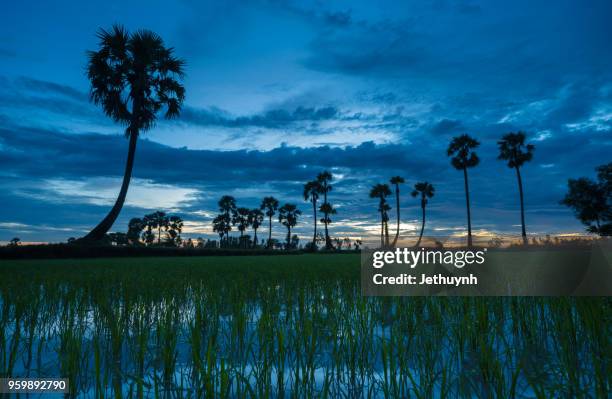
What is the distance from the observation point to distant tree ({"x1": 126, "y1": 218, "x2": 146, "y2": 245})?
11303 centimetres

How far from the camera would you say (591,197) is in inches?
1332

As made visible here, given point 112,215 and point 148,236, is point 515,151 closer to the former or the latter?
point 112,215

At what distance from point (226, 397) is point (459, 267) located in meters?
5.39

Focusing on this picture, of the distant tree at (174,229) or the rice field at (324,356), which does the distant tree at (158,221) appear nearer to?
the distant tree at (174,229)

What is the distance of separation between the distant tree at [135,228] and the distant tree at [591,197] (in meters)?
109

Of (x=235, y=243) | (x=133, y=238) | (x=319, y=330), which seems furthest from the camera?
(x=133, y=238)

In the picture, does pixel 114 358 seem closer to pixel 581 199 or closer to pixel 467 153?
pixel 581 199

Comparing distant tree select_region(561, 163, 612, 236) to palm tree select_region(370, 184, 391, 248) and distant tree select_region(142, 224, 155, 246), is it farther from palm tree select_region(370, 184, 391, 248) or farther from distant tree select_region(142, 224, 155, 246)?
distant tree select_region(142, 224, 155, 246)

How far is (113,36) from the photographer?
2502 centimetres

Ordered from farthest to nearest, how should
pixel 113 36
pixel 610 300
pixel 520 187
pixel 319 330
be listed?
pixel 520 187 < pixel 113 36 < pixel 610 300 < pixel 319 330

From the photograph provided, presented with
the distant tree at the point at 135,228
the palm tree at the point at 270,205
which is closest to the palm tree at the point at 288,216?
the palm tree at the point at 270,205

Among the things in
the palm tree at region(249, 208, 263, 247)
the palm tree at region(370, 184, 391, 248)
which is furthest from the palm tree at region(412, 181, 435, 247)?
the palm tree at region(249, 208, 263, 247)

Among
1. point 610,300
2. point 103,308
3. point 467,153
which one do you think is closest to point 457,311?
point 610,300

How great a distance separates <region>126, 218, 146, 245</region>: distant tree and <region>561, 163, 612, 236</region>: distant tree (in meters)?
109
